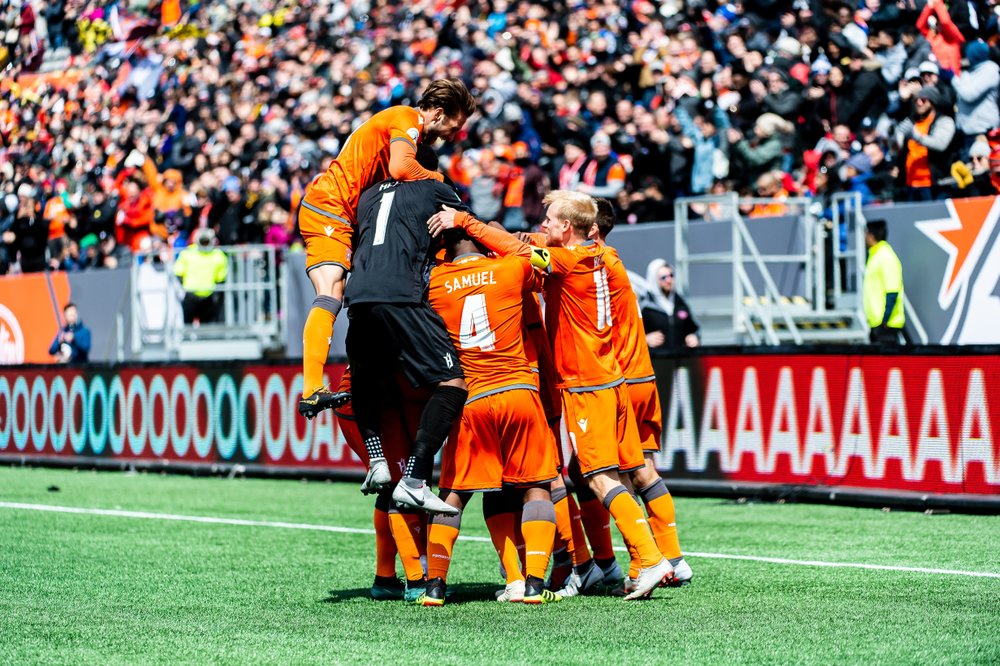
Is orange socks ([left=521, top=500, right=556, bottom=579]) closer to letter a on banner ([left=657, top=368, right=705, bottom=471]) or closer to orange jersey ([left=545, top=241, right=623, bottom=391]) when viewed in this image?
orange jersey ([left=545, top=241, right=623, bottom=391])

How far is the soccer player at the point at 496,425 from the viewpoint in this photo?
7879 mm

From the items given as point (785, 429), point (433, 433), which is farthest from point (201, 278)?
point (433, 433)

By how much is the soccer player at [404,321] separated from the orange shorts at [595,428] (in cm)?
68

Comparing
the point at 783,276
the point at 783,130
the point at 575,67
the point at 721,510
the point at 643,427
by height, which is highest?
the point at 575,67

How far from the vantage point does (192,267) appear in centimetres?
2080

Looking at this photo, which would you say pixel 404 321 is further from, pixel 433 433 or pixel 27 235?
pixel 27 235

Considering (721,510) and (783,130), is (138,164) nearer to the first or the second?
(783,130)

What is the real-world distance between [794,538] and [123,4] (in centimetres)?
2676

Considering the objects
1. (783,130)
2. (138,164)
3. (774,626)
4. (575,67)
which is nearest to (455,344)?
(774,626)

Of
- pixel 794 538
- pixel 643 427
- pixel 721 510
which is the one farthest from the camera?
pixel 721 510

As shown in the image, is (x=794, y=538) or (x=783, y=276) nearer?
(x=794, y=538)

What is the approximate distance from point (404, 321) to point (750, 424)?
251 inches

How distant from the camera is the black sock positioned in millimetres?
7703

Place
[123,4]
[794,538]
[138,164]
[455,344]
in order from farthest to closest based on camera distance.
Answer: [123,4] < [138,164] < [794,538] < [455,344]
